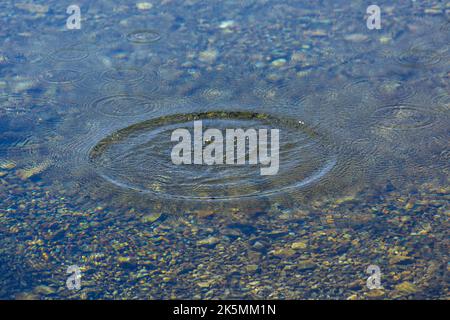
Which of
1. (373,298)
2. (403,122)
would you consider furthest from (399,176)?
(373,298)

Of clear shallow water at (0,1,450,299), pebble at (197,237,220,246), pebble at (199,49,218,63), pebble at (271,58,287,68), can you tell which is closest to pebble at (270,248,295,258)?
clear shallow water at (0,1,450,299)

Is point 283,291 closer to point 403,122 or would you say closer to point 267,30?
point 403,122

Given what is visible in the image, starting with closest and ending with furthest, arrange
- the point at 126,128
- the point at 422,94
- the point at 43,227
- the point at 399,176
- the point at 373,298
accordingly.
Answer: the point at 373,298, the point at 43,227, the point at 399,176, the point at 126,128, the point at 422,94

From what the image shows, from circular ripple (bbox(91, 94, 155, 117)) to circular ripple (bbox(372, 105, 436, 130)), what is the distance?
2.12 m

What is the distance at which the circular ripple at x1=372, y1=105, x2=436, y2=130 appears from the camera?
5887 millimetres

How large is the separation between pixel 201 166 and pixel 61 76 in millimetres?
2281

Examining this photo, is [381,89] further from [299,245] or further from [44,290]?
[44,290]

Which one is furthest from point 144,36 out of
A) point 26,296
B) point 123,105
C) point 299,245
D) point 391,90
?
point 26,296

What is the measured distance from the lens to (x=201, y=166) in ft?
17.9

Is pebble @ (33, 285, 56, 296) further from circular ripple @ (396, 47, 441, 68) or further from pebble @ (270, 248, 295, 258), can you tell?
circular ripple @ (396, 47, 441, 68)

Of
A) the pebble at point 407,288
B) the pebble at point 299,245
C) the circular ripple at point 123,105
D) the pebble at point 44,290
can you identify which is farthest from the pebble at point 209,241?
the circular ripple at point 123,105

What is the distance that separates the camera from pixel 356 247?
464 centimetres

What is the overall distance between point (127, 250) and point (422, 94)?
131 inches

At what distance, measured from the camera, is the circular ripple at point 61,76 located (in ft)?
22.3
